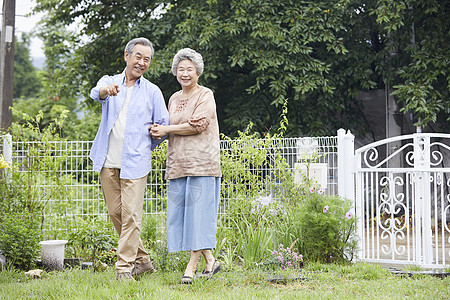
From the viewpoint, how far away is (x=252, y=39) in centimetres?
878

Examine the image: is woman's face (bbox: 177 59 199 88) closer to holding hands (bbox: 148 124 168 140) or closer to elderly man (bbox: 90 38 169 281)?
elderly man (bbox: 90 38 169 281)

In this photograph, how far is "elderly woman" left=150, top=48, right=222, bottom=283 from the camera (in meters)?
4.16

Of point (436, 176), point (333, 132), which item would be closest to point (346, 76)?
point (333, 132)

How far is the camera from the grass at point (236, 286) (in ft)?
12.0

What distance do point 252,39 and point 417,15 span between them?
3082 mm

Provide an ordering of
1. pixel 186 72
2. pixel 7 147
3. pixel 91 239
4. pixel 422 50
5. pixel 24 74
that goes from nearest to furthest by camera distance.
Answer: pixel 186 72, pixel 91 239, pixel 7 147, pixel 422 50, pixel 24 74

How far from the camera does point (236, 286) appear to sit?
163 inches

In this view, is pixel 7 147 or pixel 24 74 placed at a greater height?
pixel 24 74

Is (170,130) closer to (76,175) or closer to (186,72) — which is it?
(186,72)

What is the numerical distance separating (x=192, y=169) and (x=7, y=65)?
5.03m

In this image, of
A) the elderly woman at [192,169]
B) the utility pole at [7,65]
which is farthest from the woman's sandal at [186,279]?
the utility pole at [7,65]

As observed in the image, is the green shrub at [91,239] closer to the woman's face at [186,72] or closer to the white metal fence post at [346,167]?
the woman's face at [186,72]

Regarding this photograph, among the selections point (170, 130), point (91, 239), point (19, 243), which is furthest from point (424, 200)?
point (19, 243)

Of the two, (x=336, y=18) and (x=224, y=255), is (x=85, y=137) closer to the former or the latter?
(x=336, y=18)
